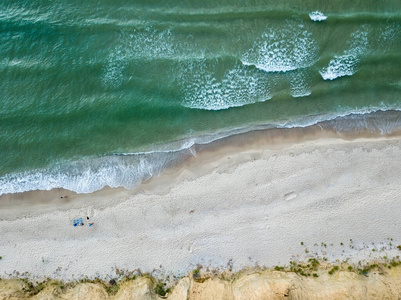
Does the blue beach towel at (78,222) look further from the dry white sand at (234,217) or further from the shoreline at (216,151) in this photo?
the shoreline at (216,151)

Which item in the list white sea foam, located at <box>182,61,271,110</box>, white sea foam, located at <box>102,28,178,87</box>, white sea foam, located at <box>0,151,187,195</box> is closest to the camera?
white sea foam, located at <box>0,151,187,195</box>

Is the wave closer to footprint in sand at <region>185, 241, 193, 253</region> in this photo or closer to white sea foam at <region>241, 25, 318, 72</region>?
white sea foam at <region>241, 25, 318, 72</region>

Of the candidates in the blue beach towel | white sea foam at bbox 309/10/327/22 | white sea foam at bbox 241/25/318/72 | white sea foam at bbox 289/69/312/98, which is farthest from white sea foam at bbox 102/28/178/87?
white sea foam at bbox 309/10/327/22

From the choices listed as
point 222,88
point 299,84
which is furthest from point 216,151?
point 299,84

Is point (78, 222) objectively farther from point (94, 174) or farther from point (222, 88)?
point (222, 88)

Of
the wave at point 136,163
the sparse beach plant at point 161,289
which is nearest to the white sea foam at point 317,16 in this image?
the wave at point 136,163

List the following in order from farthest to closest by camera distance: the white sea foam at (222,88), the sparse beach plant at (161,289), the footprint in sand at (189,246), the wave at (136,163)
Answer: the white sea foam at (222,88)
the wave at (136,163)
the footprint in sand at (189,246)
the sparse beach plant at (161,289)
